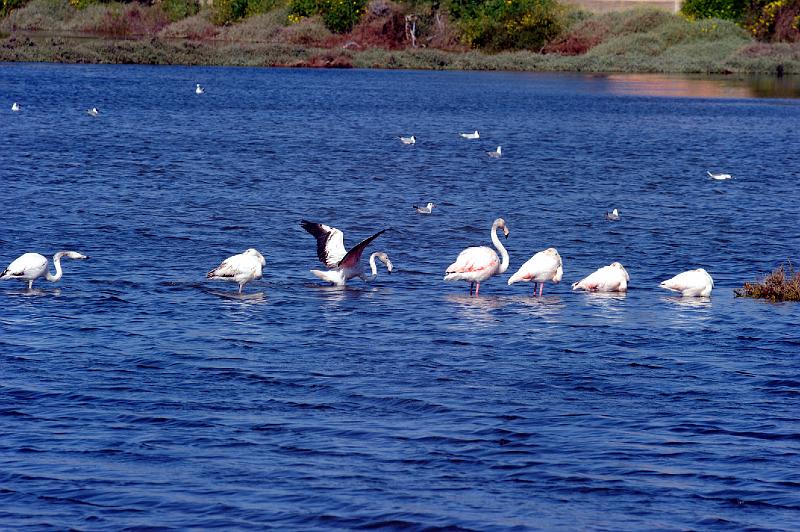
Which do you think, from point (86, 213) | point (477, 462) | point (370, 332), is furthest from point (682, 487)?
point (86, 213)

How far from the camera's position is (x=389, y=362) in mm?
15203

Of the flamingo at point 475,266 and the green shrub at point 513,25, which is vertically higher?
the green shrub at point 513,25

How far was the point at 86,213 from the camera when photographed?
2734cm

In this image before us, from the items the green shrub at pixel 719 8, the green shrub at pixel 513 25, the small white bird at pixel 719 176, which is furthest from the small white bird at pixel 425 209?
the green shrub at pixel 719 8

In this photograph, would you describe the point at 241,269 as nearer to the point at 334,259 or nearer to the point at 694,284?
the point at 334,259

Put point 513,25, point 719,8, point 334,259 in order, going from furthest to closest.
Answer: point 719,8 < point 513,25 < point 334,259

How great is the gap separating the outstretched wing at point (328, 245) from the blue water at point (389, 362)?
0.61m

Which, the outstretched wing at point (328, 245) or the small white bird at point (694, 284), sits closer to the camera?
the small white bird at point (694, 284)

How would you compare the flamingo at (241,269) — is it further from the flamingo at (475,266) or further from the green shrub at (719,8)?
the green shrub at (719,8)

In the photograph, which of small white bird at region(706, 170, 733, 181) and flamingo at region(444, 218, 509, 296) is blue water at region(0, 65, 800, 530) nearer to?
flamingo at region(444, 218, 509, 296)

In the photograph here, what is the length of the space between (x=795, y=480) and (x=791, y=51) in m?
97.8

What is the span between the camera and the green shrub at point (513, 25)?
114 meters

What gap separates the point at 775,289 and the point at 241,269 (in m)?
7.68

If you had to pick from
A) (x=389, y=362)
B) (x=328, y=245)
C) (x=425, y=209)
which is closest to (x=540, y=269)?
(x=328, y=245)
